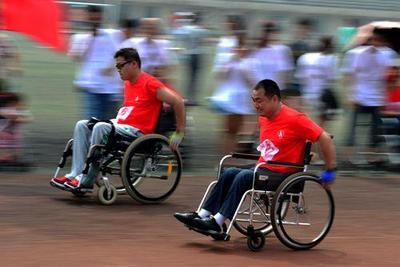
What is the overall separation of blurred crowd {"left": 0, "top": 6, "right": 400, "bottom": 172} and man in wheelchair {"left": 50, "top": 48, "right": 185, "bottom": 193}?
1720 mm

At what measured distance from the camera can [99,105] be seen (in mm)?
10094

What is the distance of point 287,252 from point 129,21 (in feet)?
15.2

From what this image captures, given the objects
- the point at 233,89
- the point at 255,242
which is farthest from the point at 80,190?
the point at 233,89

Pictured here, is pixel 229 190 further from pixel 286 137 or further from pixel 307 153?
pixel 307 153

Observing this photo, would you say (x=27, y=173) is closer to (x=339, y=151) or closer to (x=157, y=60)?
(x=157, y=60)

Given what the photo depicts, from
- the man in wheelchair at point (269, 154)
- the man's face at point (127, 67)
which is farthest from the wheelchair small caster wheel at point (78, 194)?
the man in wheelchair at point (269, 154)

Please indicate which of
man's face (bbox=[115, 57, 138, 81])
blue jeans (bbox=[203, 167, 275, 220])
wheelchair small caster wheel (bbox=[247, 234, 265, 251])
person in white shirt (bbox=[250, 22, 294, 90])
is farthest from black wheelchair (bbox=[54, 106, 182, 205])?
person in white shirt (bbox=[250, 22, 294, 90])

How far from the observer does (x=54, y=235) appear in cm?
681

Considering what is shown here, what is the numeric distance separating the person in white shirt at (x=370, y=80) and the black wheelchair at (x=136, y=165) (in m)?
3.31

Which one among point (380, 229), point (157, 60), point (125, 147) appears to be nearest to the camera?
point (380, 229)

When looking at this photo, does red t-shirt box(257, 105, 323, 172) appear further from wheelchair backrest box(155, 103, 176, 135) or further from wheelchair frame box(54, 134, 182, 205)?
wheelchair backrest box(155, 103, 176, 135)

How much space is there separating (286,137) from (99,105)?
390 cm

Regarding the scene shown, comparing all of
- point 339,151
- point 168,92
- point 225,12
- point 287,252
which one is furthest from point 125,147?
point 225,12

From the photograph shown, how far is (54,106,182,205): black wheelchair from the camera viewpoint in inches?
314
